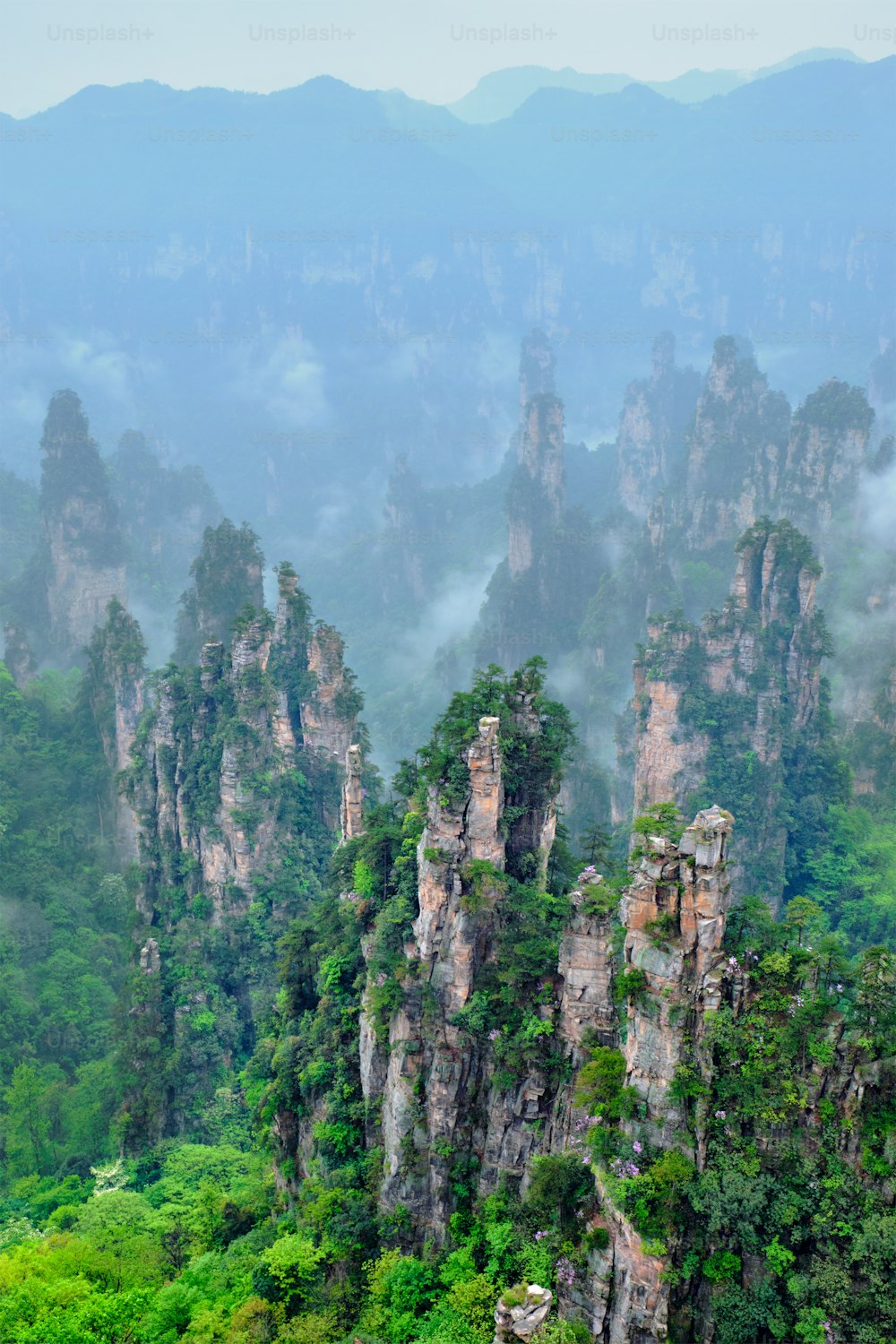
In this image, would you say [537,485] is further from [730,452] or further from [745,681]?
[745,681]

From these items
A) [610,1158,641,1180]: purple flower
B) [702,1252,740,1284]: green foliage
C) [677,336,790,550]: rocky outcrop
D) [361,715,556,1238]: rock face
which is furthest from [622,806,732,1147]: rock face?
[677,336,790,550]: rocky outcrop

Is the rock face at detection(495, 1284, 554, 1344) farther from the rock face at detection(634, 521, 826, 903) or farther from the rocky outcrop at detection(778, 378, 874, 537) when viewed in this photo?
the rocky outcrop at detection(778, 378, 874, 537)

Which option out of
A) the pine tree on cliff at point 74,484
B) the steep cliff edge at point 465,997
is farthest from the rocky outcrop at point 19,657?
the steep cliff edge at point 465,997

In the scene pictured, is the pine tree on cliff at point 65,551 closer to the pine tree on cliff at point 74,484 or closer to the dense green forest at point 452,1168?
the pine tree on cliff at point 74,484

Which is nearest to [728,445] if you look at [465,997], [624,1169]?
[465,997]

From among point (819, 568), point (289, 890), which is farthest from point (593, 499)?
point (289, 890)

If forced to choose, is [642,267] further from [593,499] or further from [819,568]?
[819,568]
